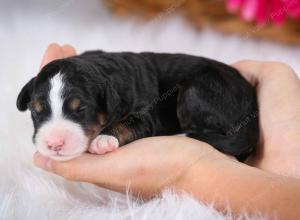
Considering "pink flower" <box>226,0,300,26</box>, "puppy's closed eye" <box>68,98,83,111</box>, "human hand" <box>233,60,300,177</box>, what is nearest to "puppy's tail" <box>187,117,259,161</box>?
"human hand" <box>233,60,300,177</box>

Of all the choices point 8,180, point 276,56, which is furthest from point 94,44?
point 8,180

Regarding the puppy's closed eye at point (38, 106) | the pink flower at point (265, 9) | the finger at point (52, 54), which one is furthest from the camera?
the pink flower at point (265, 9)

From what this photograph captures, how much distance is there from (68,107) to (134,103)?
1.16ft

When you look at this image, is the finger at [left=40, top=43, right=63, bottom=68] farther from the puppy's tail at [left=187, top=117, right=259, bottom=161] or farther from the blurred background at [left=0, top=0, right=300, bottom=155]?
the blurred background at [left=0, top=0, right=300, bottom=155]

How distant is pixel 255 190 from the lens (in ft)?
5.67

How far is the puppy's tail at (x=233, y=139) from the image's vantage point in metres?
2.13

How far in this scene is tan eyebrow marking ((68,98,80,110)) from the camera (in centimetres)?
183

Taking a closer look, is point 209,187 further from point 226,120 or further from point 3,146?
point 3,146

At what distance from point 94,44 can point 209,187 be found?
1.97 m

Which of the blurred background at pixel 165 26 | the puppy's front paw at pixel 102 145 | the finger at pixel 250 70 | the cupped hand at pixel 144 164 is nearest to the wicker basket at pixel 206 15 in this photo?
the blurred background at pixel 165 26

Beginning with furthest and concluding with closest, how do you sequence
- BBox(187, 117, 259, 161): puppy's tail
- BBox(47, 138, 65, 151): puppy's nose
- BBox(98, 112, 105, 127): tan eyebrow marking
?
BBox(187, 117, 259, 161): puppy's tail, BBox(98, 112, 105, 127): tan eyebrow marking, BBox(47, 138, 65, 151): puppy's nose

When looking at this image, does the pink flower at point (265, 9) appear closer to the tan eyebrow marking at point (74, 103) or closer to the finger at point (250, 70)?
the finger at point (250, 70)

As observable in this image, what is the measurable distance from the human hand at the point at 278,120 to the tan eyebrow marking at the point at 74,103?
2.79ft

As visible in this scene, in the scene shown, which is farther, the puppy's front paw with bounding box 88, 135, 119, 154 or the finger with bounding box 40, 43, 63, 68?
the finger with bounding box 40, 43, 63, 68
